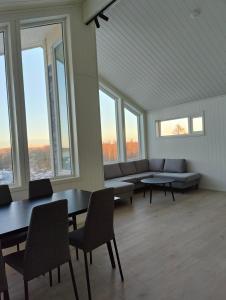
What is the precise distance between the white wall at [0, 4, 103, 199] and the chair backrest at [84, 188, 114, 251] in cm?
174

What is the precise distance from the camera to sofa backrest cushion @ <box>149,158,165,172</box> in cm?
686

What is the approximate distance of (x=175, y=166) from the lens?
6.48 m

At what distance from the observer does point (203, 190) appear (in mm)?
6020

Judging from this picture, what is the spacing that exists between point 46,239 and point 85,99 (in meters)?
2.74

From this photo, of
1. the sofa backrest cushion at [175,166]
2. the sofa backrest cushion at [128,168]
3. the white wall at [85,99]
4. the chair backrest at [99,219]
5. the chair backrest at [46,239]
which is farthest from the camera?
the sofa backrest cushion at [128,168]

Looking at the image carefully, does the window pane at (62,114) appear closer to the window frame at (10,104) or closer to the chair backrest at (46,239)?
the window frame at (10,104)

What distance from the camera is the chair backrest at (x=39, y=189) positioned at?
297 cm

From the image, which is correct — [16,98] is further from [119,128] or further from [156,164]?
[156,164]

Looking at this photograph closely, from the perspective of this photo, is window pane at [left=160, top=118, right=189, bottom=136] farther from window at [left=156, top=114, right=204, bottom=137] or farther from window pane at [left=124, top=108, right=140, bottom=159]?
window pane at [left=124, top=108, right=140, bottom=159]

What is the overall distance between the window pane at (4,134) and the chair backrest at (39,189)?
0.82 metres

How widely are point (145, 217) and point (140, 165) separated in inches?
111

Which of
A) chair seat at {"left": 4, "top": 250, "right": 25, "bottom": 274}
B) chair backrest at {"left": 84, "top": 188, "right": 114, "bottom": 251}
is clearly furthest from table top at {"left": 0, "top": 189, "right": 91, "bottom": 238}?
chair seat at {"left": 4, "top": 250, "right": 25, "bottom": 274}

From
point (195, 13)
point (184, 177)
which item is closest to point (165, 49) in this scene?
point (195, 13)

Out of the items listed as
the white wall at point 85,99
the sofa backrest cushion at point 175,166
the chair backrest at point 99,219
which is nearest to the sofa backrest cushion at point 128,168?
the sofa backrest cushion at point 175,166
